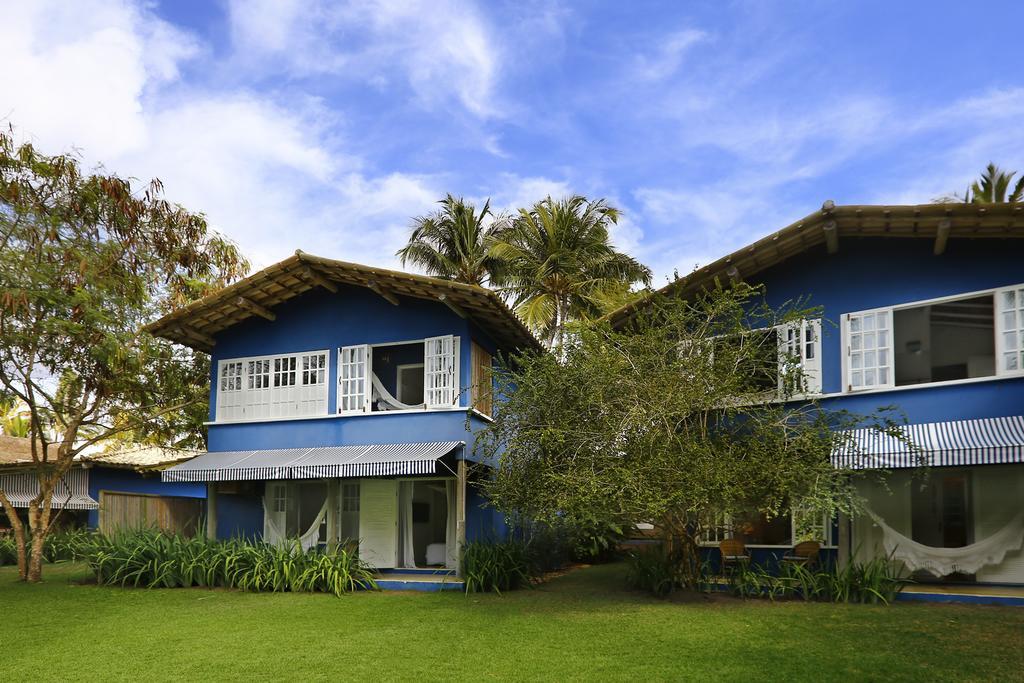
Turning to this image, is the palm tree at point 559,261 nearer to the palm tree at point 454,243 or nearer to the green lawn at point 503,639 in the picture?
the palm tree at point 454,243

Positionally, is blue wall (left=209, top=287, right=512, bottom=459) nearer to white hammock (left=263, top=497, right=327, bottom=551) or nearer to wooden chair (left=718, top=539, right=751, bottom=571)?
white hammock (left=263, top=497, right=327, bottom=551)

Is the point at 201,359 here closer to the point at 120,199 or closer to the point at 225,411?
the point at 225,411

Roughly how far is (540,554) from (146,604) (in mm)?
7393

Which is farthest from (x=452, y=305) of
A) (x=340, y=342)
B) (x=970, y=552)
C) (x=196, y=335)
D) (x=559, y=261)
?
(x=559, y=261)

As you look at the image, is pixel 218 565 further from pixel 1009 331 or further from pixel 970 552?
pixel 1009 331

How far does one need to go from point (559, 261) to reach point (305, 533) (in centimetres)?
1457

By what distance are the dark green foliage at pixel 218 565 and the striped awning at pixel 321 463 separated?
128cm

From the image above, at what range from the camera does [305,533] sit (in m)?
18.1

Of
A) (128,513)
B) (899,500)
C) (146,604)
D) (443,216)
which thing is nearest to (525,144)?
(899,500)

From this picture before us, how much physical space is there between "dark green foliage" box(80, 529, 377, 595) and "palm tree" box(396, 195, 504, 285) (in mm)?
16432

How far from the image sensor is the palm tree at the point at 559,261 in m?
29.6

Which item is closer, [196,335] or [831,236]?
[831,236]

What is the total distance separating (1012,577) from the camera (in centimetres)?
1305

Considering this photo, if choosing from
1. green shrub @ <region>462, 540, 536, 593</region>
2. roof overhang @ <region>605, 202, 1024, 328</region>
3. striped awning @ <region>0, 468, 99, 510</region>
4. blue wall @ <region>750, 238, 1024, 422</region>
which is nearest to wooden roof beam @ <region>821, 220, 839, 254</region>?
roof overhang @ <region>605, 202, 1024, 328</region>
